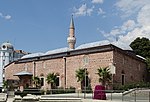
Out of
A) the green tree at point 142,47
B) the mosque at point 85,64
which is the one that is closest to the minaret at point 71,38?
the mosque at point 85,64

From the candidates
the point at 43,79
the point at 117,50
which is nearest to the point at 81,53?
the point at 117,50

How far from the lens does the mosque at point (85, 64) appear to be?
49312 mm

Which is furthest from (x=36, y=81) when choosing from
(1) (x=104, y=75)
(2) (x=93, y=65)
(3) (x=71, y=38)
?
(1) (x=104, y=75)

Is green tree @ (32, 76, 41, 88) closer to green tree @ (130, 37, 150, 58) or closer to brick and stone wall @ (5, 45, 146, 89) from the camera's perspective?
brick and stone wall @ (5, 45, 146, 89)

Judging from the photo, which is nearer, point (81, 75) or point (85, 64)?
point (81, 75)

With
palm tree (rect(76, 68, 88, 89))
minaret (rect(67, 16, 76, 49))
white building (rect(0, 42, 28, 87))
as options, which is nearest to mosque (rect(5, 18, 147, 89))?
minaret (rect(67, 16, 76, 49))

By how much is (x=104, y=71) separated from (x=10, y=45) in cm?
6303

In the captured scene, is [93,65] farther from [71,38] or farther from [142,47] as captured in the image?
[142,47]

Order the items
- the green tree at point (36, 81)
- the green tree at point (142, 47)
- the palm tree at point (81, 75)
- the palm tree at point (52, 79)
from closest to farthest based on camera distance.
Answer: the palm tree at point (81, 75), the palm tree at point (52, 79), the green tree at point (36, 81), the green tree at point (142, 47)

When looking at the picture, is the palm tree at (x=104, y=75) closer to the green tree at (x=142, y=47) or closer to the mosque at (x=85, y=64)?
the mosque at (x=85, y=64)

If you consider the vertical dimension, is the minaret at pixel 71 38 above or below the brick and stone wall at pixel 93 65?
above

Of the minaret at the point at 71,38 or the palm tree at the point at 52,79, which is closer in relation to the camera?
the palm tree at the point at 52,79

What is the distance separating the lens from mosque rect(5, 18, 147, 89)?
162ft

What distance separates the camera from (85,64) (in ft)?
172
